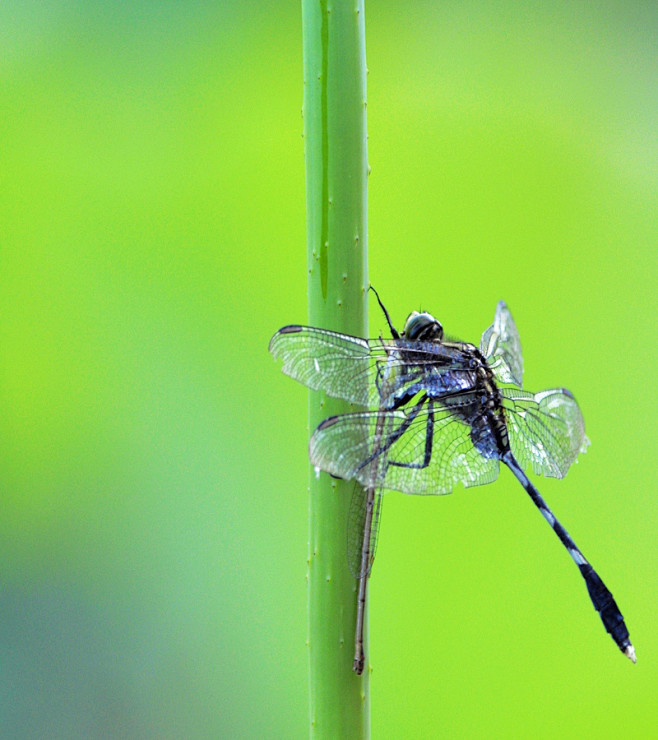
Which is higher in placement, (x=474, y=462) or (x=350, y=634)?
(x=474, y=462)

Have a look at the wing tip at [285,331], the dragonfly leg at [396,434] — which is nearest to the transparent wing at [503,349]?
the dragonfly leg at [396,434]

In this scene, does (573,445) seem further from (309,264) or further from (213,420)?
(213,420)

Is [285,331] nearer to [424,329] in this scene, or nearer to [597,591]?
[424,329]

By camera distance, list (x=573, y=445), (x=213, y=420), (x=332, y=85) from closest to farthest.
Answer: (x=332, y=85) → (x=573, y=445) → (x=213, y=420)

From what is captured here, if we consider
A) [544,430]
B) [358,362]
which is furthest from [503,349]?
[358,362]

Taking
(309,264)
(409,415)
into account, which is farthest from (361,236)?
(409,415)

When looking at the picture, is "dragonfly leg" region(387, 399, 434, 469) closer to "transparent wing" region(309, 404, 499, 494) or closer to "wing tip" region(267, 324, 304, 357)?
"transparent wing" region(309, 404, 499, 494)
